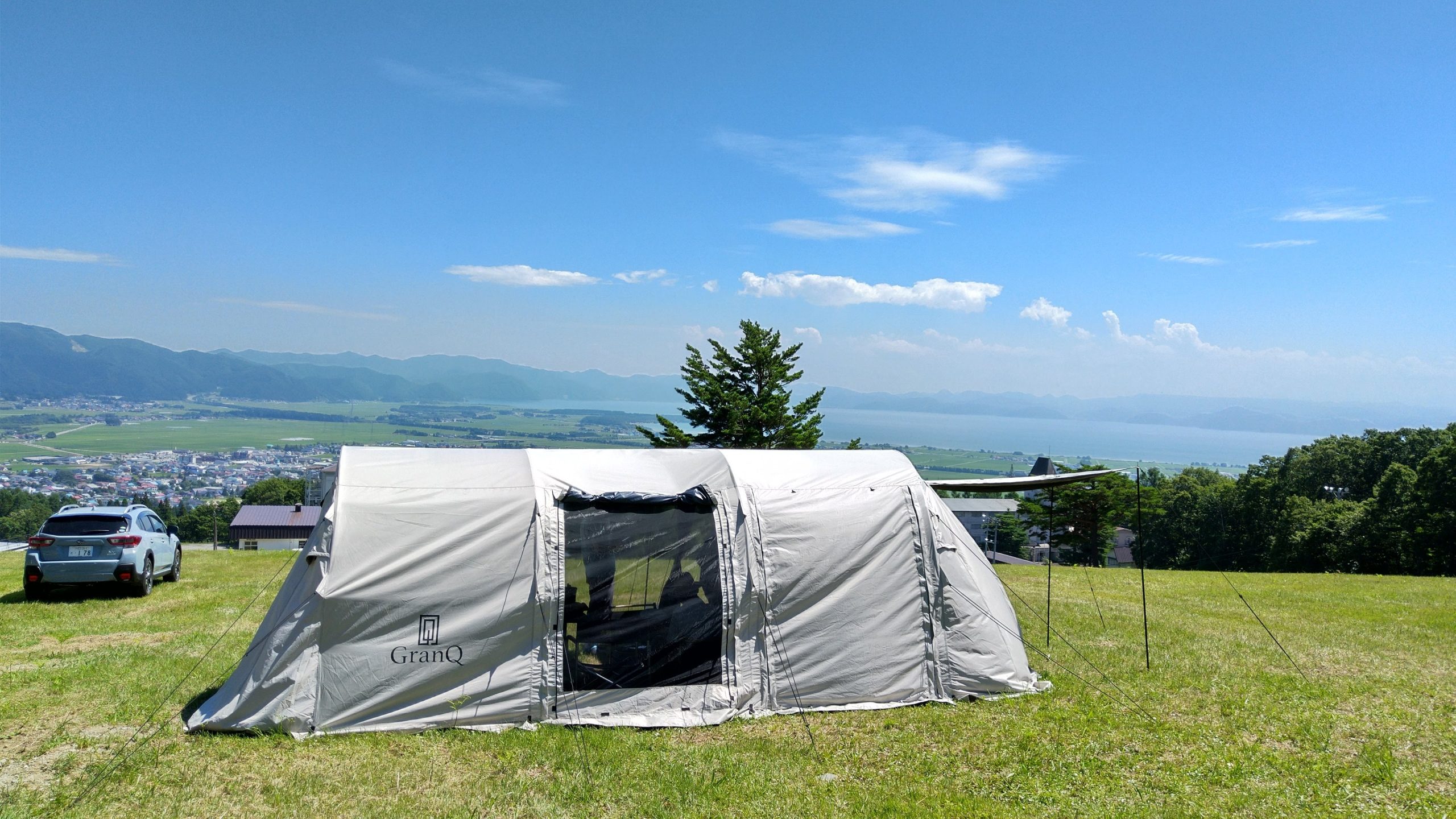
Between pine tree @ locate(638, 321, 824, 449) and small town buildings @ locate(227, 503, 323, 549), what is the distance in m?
19.9

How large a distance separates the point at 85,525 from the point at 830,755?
12372mm

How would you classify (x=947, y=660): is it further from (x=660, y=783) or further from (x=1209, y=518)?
(x=1209, y=518)

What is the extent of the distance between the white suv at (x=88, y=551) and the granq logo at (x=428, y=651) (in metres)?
8.66

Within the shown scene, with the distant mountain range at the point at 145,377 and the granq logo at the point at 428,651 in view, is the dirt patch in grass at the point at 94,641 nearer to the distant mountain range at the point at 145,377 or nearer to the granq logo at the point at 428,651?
the granq logo at the point at 428,651

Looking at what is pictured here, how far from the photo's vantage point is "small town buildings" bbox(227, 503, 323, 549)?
133 feet

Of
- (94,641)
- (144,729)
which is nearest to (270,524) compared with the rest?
(94,641)

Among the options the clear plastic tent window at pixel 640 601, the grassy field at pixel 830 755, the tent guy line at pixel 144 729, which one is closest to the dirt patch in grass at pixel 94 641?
the grassy field at pixel 830 755

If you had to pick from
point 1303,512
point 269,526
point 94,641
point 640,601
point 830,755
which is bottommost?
point 269,526

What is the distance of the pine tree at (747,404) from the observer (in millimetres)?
32938

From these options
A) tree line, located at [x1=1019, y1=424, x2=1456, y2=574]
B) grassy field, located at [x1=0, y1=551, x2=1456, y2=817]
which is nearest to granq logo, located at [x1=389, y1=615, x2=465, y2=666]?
grassy field, located at [x1=0, y1=551, x2=1456, y2=817]

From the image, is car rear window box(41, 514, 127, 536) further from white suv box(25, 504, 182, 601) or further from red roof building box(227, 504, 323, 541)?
red roof building box(227, 504, 323, 541)

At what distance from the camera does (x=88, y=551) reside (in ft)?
41.7

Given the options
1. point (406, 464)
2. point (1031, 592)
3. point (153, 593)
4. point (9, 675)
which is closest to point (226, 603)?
point (153, 593)

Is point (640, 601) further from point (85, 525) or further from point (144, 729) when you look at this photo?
point (85, 525)
